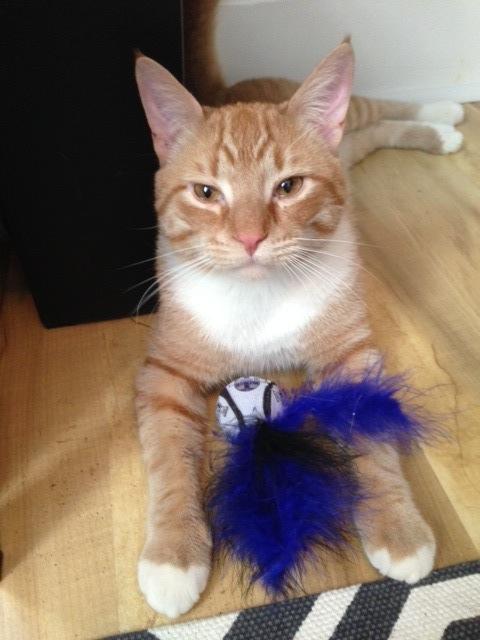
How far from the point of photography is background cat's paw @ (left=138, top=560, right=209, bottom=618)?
909 mm

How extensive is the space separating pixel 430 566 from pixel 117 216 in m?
0.96

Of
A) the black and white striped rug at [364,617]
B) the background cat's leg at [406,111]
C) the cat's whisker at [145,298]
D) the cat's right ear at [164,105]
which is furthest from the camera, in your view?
the background cat's leg at [406,111]

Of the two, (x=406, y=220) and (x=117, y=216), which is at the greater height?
(x=117, y=216)

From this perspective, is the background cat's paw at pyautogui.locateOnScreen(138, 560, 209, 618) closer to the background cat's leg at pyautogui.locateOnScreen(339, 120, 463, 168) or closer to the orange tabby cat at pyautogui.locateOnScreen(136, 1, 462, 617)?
the orange tabby cat at pyautogui.locateOnScreen(136, 1, 462, 617)

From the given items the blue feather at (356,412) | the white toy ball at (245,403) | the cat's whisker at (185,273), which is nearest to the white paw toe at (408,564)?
the blue feather at (356,412)

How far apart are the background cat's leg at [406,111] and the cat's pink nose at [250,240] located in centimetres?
118

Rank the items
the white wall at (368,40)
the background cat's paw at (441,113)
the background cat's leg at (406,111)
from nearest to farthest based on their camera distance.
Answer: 1. the white wall at (368,40)
2. the background cat's leg at (406,111)
3. the background cat's paw at (441,113)

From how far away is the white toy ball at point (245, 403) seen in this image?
1120 millimetres

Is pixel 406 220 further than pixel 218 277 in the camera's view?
Yes

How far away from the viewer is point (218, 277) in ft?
3.69

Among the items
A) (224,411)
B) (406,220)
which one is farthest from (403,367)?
(406,220)

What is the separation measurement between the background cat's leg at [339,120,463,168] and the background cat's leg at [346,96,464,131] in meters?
0.03

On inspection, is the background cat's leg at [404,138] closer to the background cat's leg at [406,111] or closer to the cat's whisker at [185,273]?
the background cat's leg at [406,111]

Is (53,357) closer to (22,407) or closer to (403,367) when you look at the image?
(22,407)
